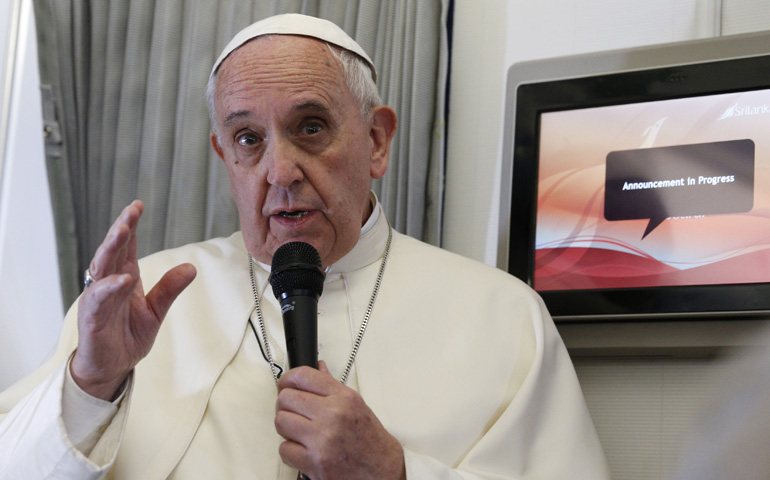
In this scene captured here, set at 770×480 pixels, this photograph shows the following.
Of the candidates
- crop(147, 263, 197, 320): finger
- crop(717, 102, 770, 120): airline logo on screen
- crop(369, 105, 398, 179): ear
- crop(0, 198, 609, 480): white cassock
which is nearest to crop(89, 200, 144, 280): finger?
crop(147, 263, 197, 320): finger

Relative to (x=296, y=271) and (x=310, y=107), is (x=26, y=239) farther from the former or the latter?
(x=296, y=271)

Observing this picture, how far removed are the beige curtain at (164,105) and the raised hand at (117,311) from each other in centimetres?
124

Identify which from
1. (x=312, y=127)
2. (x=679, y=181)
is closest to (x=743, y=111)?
(x=679, y=181)

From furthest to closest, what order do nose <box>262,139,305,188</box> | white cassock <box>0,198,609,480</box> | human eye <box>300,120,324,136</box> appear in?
1. human eye <box>300,120,324,136</box>
2. nose <box>262,139,305,188</box>
3. white cassock <box>0,198,609,480</box>

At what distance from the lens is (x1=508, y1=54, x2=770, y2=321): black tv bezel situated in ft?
8.83

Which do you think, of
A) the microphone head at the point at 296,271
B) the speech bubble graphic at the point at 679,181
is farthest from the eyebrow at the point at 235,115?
the speech bubble graphic at the point at 679,181

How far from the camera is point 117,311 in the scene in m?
1.97

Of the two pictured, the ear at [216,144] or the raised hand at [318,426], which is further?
the ear at [216,144]

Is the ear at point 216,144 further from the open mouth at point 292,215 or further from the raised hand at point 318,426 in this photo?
the raised hand at point 318,426

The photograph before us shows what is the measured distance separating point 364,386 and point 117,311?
2.34 feet

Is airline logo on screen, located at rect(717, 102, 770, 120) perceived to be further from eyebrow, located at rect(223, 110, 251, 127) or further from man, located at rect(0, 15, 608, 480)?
eyebrow, located at rect(223, 110, 251, 127)

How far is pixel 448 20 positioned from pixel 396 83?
0.30 metres

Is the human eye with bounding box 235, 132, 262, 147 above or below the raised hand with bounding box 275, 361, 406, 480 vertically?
above

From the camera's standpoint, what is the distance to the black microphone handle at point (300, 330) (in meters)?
1.91
